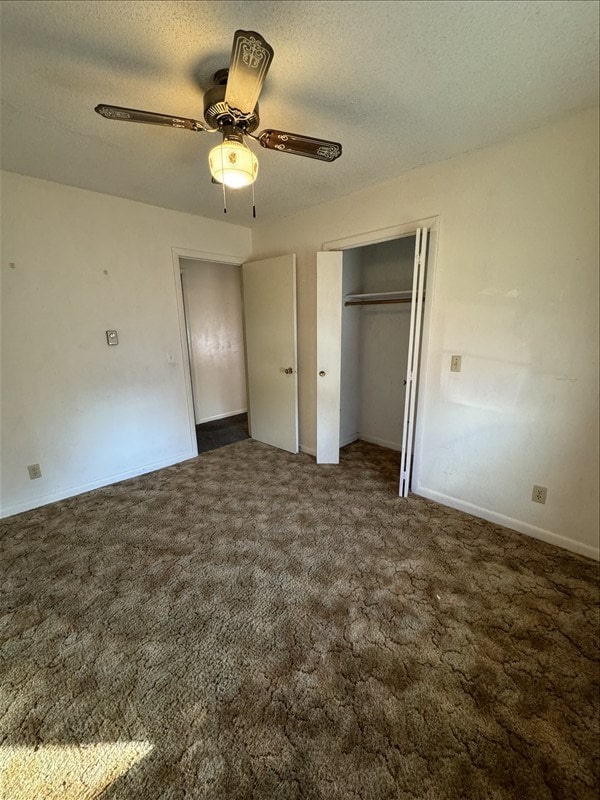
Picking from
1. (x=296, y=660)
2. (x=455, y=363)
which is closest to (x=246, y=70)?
(x=455, y=363)

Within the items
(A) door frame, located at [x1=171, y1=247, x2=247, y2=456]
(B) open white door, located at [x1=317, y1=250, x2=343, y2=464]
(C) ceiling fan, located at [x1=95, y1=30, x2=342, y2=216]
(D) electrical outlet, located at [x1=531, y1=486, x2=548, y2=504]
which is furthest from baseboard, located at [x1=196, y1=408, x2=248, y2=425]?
(D) electrical outlet, located at [x1=531, y1=486, x2=548, y2=504]

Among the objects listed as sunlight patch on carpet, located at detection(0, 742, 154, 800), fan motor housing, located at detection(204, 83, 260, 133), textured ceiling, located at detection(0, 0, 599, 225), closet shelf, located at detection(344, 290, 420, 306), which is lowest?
sunlight patch on carpet, located at detection(0, 742, 154, 800)

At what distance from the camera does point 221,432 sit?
4.42 m

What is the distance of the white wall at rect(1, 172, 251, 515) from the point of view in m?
2.44

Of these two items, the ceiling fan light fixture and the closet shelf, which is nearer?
the ceiling fan light fixture

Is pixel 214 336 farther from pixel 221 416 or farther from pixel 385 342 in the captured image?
pixel 385 342

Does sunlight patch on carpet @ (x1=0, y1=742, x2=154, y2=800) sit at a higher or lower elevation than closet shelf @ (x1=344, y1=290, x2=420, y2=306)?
lower

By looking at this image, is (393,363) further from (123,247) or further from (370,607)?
(123,247)

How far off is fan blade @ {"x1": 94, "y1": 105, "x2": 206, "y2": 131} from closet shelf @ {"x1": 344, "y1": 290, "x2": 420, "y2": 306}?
7.16 ft

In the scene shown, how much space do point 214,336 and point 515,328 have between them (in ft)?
12.7

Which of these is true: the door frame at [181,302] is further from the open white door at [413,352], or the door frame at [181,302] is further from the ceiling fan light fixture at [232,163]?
the open white door at [413,352]

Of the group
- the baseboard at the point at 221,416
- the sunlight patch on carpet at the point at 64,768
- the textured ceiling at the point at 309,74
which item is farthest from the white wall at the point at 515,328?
the baseboard at the point at 221,416

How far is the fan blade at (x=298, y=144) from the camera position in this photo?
4.66 feet

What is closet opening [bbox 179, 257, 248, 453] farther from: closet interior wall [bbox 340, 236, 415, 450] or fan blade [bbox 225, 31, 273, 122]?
fan blade [bbox 225, 31, 273, 122]
